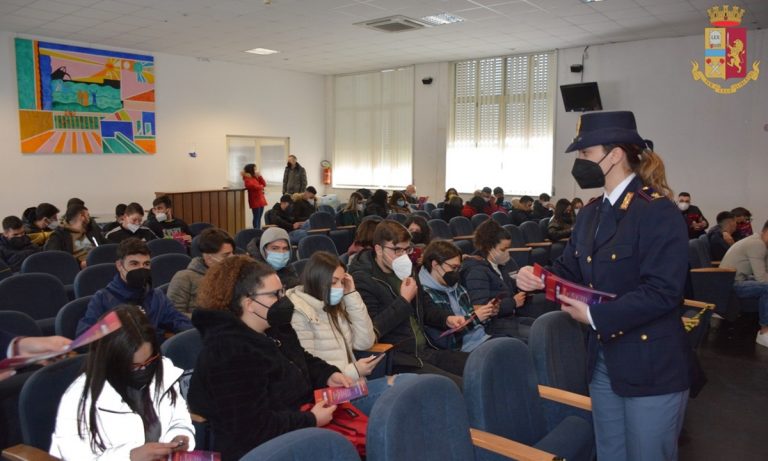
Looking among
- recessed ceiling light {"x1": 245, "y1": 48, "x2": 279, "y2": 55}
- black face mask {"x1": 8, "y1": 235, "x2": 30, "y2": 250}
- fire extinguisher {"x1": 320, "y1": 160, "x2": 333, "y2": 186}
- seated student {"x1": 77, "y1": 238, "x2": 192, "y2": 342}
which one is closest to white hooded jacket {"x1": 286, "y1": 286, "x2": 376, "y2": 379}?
seated student {"x1": 77, "y1": 238, "x2": 192, "y2": 342}

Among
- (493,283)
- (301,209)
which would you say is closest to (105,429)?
(493,283)

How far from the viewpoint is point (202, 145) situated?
43.0ft

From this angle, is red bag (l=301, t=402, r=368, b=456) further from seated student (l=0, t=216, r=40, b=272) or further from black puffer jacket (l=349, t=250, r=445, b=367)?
seated student (l=0, t=216, r=40, b=272)

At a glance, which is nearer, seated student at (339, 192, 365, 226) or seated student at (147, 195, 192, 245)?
seated student at (147, 195, 192, 245)

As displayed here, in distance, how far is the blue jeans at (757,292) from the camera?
583 cm

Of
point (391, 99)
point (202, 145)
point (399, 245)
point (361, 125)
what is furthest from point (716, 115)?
point (202, 145)

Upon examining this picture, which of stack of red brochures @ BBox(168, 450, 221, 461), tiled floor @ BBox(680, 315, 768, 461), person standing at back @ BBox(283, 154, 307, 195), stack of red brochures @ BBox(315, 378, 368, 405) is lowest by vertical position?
tiled floor @ BBox(680, 315, 768, 461)

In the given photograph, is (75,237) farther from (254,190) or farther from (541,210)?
(541,210)

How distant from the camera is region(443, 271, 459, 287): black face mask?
12.4 feet

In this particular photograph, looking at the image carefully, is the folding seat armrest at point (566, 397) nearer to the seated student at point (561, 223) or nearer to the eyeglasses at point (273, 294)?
the eyeglasses at point (273, 294)

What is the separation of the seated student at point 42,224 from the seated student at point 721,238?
7699 mm

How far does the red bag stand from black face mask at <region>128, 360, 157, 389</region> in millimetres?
610

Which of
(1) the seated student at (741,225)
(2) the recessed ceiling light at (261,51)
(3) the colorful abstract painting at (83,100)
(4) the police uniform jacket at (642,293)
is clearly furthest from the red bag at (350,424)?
(2) the recessed ceiling light at (261,51)

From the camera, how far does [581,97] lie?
11.5 m
